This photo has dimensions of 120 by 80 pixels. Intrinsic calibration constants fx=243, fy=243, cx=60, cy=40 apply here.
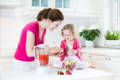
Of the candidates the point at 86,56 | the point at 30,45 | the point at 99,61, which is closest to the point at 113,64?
the point at 99,61

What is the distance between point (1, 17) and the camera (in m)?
3.55

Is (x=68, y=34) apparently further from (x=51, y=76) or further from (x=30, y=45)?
(x=51, y=76)

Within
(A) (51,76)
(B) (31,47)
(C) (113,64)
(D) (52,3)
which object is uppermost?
(D) (52,3)

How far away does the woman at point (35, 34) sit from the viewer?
216 centimetres

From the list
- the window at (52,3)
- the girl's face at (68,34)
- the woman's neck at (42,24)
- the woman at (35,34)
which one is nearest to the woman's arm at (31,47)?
the woman at (35,34)

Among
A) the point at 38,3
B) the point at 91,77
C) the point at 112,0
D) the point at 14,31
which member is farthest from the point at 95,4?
the point at 91,77

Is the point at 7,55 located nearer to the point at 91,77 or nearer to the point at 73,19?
the point at 73,19

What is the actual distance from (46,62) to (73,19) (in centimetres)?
210

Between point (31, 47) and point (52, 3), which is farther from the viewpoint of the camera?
point (52, 3)

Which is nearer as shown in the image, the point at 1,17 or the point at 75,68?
the point at 75,68

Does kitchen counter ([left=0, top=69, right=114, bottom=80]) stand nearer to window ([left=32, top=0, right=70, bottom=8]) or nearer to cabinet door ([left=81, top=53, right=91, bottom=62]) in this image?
cabinet door ([left=81, top=53, right=91, bottom=62])

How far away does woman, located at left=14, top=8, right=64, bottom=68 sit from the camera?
216 centimetres

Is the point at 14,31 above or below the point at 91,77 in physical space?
above

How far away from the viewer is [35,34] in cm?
224
